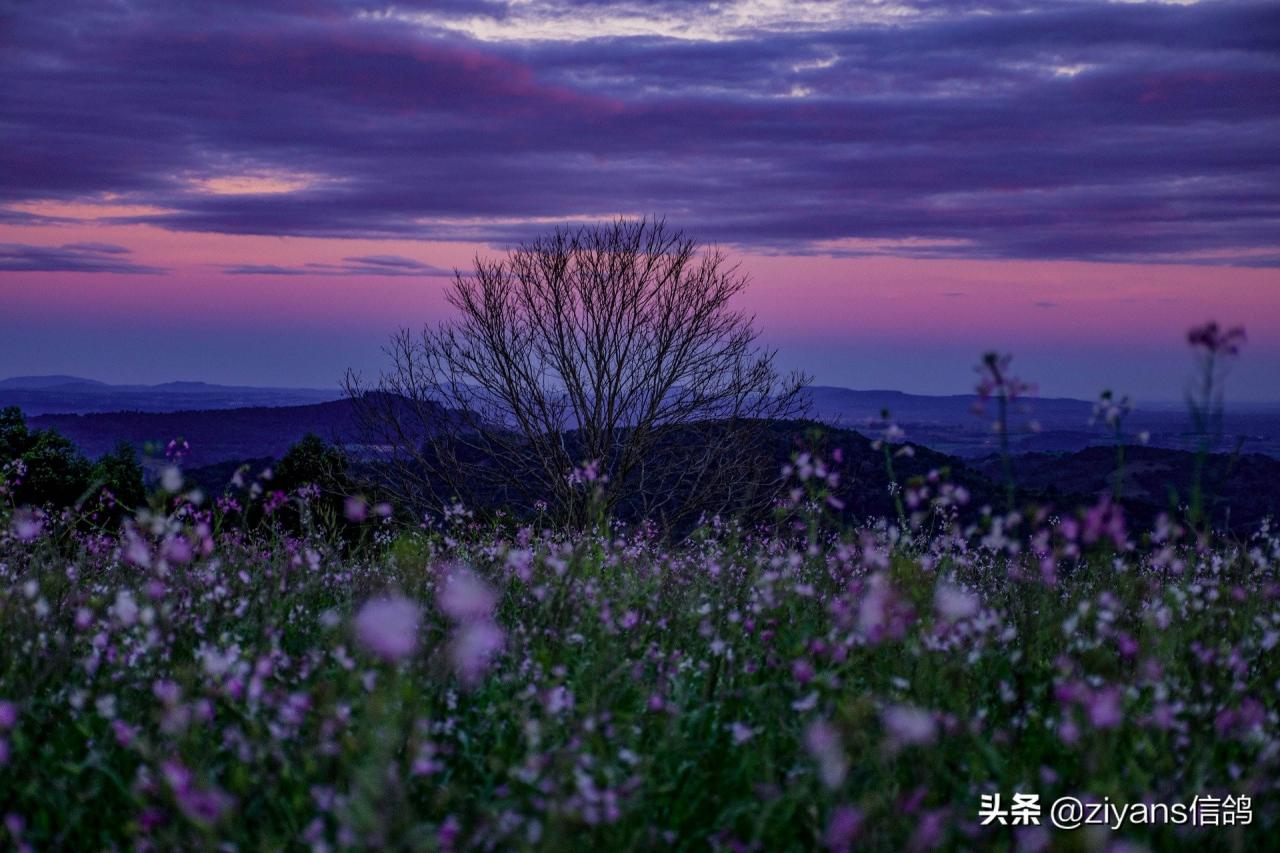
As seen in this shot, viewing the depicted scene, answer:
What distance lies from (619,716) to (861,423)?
1705 millimetres

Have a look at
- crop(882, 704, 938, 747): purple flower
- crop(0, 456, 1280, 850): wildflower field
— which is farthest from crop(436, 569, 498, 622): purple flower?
crop(882, 704, 938, 747): purple flower

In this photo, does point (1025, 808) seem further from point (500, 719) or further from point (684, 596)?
point (684, 596)

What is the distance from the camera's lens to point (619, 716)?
358 cm

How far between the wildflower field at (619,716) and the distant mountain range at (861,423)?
0.46 m

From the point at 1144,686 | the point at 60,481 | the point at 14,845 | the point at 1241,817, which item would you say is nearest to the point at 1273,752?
the point at 1241,817

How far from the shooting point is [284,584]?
16.1 feet

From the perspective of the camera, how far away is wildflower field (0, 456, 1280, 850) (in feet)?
Answer: 9.20

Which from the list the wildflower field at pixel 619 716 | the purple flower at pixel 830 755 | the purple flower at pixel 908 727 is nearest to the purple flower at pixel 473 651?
the wildflower field at pixel 619 716

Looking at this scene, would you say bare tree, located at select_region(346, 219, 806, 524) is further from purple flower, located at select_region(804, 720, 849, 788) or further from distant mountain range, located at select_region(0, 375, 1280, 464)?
purple flower, located at select_region(804, 720, 849, 788)

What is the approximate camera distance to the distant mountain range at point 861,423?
411 cm

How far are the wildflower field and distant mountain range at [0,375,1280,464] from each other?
460 mm

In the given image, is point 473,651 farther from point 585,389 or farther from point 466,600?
point 585,389

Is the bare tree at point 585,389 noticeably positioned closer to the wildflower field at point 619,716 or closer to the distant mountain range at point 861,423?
the distant mountain range at point 861,423

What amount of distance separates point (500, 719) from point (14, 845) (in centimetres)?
168
